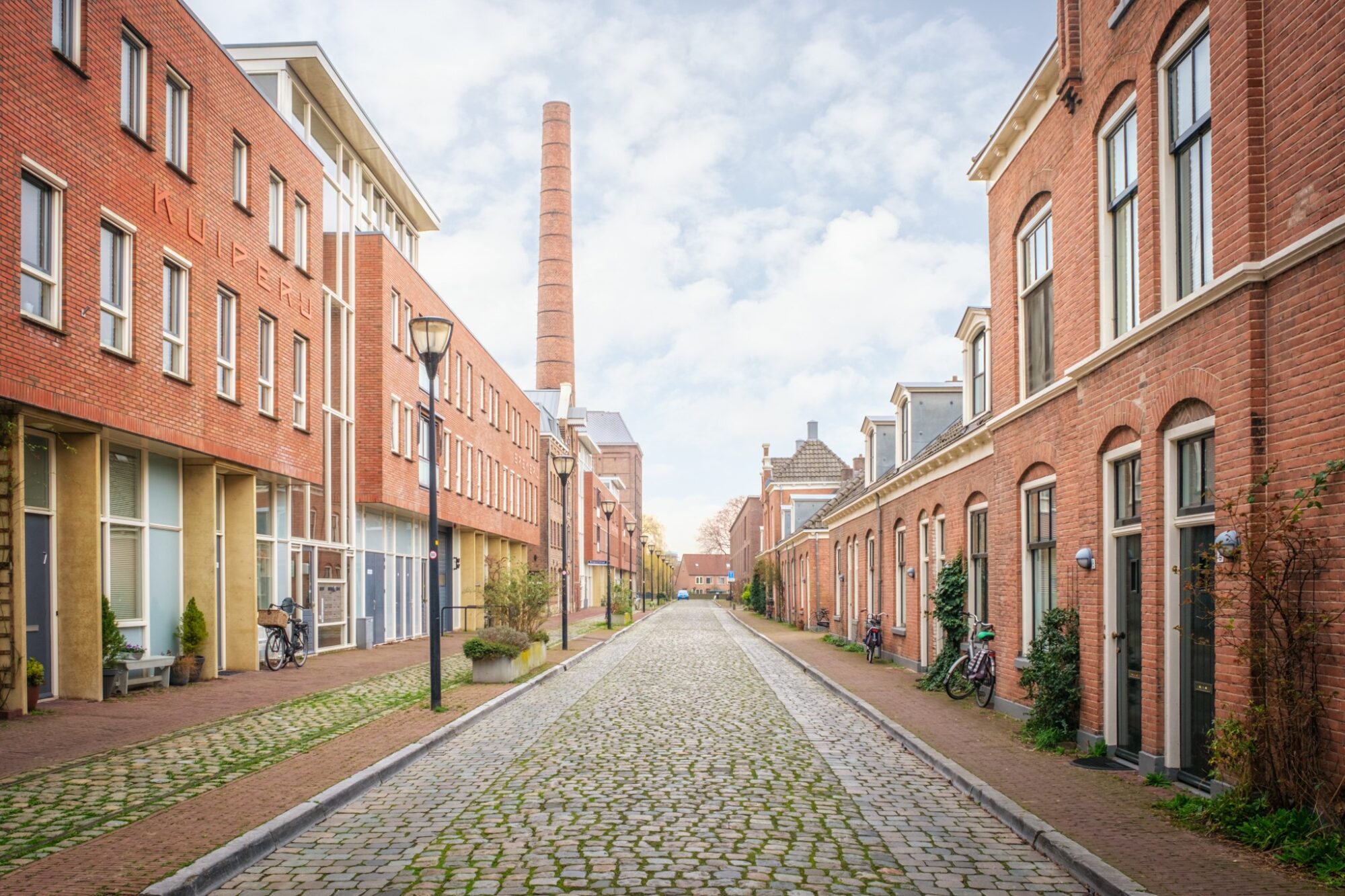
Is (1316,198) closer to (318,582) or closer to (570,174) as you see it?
(318,582)

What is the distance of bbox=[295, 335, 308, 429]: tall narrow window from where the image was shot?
23406mm

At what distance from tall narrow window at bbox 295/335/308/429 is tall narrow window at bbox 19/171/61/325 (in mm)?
9403

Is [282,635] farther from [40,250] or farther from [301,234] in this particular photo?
[40,250]

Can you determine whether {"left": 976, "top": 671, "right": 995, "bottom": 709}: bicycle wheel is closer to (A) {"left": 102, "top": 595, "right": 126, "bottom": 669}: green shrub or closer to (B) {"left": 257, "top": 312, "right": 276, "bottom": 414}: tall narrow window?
(A) {"left": 102, "top": 595, "right": 126, "bottom": 669}: green shrub


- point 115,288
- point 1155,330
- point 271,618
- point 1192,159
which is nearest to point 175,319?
point 115,288

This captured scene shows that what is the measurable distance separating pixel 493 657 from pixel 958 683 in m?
7.14

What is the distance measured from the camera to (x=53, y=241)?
14.0 meters

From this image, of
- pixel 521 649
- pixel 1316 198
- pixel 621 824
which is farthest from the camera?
pixel 521 649

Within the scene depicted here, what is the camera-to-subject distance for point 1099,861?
6.37 metres

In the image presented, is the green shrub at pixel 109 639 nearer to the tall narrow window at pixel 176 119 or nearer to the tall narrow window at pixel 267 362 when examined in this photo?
the tall narrow window at pixel 267 362

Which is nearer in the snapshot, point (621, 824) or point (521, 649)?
point (621, 824)

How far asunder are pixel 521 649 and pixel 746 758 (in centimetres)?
906

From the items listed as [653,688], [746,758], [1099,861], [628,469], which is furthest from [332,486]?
[628,469]

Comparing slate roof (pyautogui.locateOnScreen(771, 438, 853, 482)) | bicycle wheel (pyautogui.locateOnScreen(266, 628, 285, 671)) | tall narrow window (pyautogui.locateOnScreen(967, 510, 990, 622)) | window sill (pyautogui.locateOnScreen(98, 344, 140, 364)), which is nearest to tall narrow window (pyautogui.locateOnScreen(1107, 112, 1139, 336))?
tall narrow window (pyautogui.locateOnScreen(967, 510, 990, 622))
